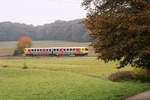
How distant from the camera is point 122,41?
12773 millimetres

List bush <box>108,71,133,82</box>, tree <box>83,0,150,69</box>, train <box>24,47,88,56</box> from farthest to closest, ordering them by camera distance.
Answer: train <box>24,47,88,56</box> < bush <box>108,71,133,82</box> < tree <box>83,0,150,69</box>

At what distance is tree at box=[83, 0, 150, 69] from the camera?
485 inches

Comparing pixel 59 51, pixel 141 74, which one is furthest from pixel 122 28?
pixel 59 51

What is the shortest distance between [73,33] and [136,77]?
146155 mm

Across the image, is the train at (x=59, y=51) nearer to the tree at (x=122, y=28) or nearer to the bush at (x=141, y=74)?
the bush at (x=141, y=74)

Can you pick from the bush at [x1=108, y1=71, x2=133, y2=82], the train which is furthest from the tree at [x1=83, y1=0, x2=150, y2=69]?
the train

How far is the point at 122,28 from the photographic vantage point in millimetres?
12805

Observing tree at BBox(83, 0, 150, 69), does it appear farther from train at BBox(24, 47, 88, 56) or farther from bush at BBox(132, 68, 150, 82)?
train at BBox(24, 47, 88, 56)

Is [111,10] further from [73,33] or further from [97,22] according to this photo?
[73,33]

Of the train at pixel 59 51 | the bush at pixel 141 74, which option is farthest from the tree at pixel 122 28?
the train at pixel 59 51

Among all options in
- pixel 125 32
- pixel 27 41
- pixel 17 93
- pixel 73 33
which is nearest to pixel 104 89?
pixel 17 93

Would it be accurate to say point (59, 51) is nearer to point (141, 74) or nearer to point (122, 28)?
point (141, 74)

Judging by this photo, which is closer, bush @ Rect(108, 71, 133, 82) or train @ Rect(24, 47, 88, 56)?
bush @ Rect(108, 71, 133, 82)

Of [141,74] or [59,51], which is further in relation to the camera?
[59,51]
